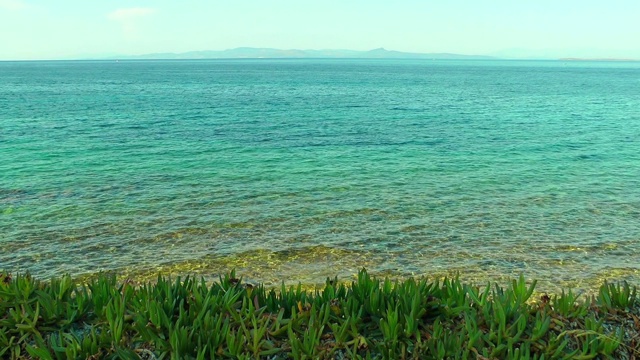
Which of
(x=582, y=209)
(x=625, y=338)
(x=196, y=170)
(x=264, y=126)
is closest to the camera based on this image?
(x=625, y=338)

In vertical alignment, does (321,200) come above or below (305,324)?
below

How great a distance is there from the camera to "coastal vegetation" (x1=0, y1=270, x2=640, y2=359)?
17.7 ft

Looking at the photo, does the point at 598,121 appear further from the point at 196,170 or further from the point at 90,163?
the point at 90,163

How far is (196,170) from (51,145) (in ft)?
46.4

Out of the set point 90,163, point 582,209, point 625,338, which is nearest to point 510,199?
point 582,209

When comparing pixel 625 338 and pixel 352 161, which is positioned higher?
pixel 625 338

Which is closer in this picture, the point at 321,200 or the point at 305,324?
the point at 305,324

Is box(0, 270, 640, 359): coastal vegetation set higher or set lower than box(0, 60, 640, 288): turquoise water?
higher

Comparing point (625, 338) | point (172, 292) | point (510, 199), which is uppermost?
point (172, 292)

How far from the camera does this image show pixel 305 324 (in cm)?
597

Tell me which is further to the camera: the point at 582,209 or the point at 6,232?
the point at 582,209

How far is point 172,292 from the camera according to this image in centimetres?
636

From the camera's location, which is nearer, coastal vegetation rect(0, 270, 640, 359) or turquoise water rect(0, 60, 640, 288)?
coastal vegetation rect(0, 270, 640, 359)

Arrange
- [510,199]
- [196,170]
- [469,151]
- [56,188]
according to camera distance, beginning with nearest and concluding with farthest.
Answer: [510,199] → [56,188] → [196,170] → [469,151]
